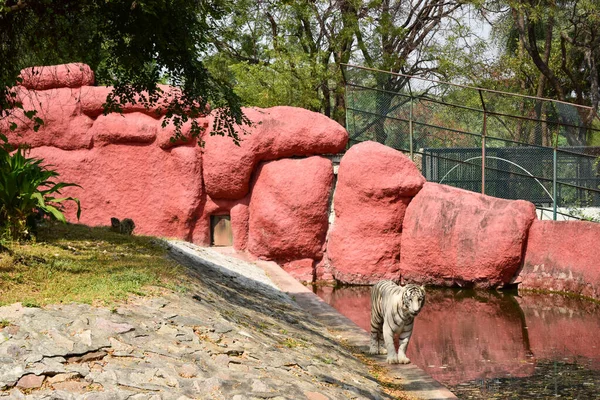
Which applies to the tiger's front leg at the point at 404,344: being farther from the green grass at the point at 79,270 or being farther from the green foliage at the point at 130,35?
the green foliage at the point at 130,35

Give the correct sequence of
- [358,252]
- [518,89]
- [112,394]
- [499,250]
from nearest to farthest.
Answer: [112,394] → [499,250] → [358,252] → [518,89]

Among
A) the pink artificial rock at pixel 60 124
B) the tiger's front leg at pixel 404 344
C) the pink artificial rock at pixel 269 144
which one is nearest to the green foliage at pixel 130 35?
the tiger's front leg at pixel 404 344

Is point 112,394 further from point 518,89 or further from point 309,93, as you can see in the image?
point 518,89

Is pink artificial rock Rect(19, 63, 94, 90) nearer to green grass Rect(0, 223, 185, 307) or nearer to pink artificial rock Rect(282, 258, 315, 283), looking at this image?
pink artificial rock Rect(282, 258, 315, 283)

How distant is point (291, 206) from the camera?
1778 cm

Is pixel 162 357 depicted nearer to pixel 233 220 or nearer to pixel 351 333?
pixel 351 333

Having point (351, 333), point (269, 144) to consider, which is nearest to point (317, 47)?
point (269, 144)

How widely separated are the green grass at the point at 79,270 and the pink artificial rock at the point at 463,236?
A: 7.21 metres

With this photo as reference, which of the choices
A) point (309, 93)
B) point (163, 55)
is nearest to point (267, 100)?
point (309, 93)

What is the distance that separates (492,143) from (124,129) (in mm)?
8144

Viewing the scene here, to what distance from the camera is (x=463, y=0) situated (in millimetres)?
25094

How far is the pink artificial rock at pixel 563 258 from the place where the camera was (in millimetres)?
15047

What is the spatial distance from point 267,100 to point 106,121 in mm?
6062

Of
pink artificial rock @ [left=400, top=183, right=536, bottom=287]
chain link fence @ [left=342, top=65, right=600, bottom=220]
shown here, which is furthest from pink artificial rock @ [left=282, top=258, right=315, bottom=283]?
chain link fence @ [left=342, top=65, right=600, bottom=220]
